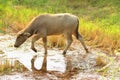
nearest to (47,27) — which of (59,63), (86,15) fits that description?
(59,63)

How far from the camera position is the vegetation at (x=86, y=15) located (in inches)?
451

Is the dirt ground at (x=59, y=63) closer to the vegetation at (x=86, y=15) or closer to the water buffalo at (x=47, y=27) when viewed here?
the water buffalo at (x=47, y=27)

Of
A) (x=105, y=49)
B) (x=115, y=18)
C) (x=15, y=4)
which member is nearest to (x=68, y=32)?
(x=105, y=49)

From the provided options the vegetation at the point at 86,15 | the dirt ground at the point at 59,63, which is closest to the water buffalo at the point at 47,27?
the dirt ground at the point at 59,63

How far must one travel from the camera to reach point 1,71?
26.5 feet

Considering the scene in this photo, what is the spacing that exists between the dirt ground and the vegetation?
0.79 meters

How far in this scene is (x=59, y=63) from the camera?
907cm

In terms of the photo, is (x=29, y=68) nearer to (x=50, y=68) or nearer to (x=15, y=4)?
(x=50, y=68)

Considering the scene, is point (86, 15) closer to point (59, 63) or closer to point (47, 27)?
point (47, 27)

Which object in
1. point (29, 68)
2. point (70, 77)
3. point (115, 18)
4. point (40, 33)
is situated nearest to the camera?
point (70, 77)

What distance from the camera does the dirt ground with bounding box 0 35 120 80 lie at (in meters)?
7.82

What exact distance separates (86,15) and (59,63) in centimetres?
907

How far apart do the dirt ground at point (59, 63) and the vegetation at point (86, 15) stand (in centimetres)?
79

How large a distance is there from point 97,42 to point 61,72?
355 cm
